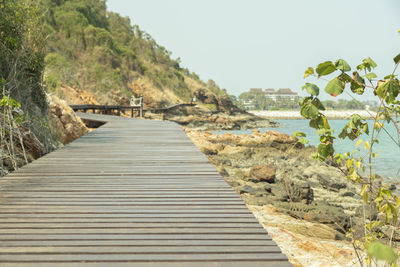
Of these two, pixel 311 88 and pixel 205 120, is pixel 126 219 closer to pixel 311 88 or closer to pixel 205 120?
pixel 311 88

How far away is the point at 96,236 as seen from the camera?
7.09ft

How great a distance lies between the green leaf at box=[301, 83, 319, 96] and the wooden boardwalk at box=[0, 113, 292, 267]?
94 cm

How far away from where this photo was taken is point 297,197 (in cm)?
714

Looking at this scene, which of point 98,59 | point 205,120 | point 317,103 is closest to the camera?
point 317,103

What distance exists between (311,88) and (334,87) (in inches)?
5.9

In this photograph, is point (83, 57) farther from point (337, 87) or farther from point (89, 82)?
point (337, 87)

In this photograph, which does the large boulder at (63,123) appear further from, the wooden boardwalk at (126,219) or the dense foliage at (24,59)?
the wooden boardwalk at (126,219)

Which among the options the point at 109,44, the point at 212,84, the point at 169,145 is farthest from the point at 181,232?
the point at 212,84

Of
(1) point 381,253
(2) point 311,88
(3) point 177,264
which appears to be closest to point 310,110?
(2) point 311,88

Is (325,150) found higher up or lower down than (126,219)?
higher up

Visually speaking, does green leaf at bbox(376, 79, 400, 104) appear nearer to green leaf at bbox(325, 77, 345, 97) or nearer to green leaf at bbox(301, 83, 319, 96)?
green leaf at bbox(325, 77, 345, 97)

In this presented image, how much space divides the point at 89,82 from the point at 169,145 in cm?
2893

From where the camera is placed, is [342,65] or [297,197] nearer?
[342,65]

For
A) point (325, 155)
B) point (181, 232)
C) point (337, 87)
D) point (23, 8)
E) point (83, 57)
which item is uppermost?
point (83, 57)
